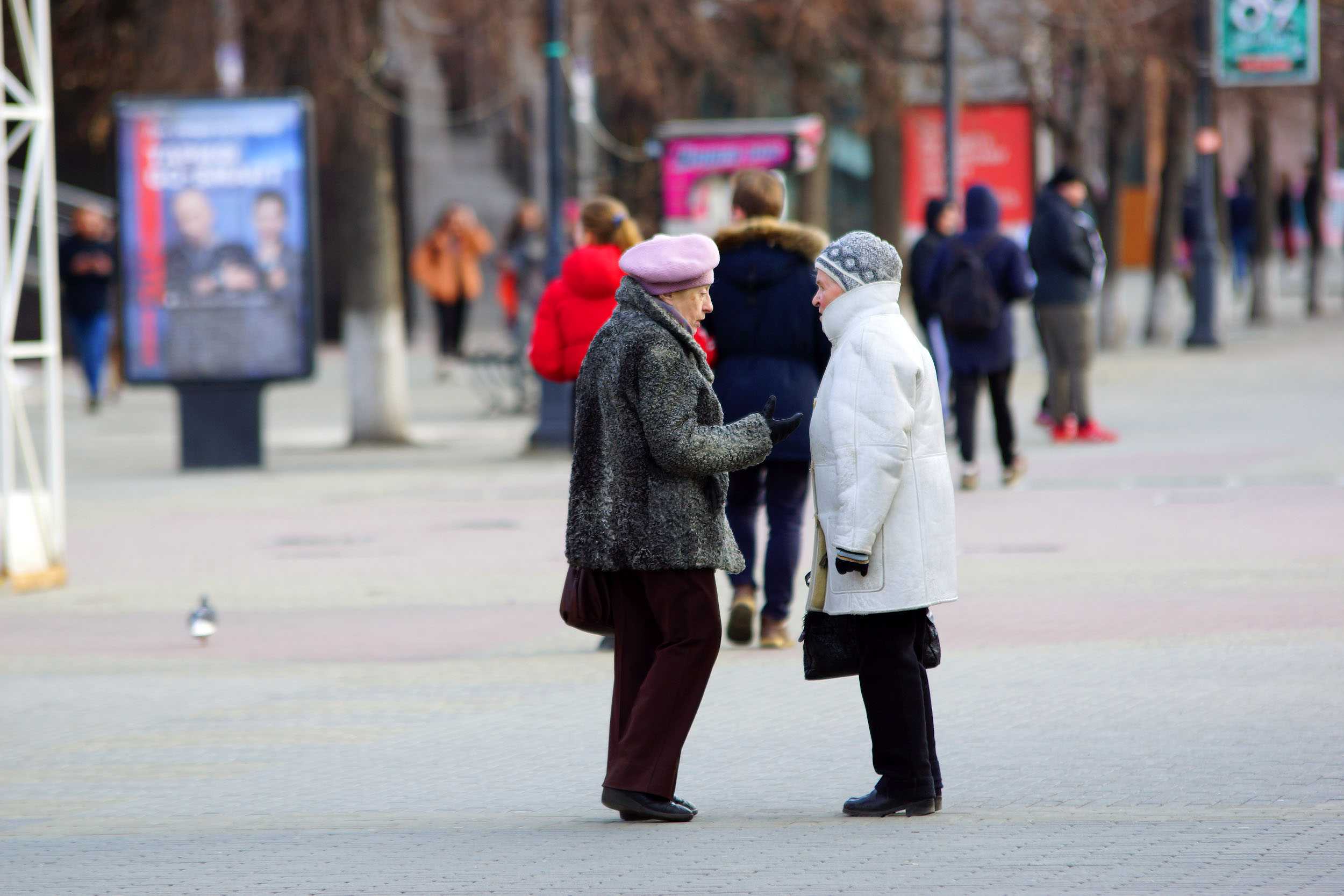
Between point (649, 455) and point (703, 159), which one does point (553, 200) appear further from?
point (649, 455)

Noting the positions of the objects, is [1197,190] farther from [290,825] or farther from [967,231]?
[290,825]

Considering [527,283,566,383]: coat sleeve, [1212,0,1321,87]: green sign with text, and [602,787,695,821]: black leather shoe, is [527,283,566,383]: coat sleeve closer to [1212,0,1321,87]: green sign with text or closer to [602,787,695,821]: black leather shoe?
[602,787,695,821]: black leather shoe

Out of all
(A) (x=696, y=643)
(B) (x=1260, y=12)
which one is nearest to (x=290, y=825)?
(A) (x=696, y=643)

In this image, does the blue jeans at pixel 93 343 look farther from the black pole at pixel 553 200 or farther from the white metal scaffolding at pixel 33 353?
the white metal scaffolding at pixel 33 353

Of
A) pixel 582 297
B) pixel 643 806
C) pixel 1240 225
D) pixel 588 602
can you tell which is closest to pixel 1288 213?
pixel 1240 225

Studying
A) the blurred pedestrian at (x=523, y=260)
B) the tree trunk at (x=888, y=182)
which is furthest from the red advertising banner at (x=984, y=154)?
the blurred pedestrian at (x=523, y=260)

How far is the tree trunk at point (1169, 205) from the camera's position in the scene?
24.7 metres

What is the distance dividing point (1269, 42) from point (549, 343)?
50.9 ft

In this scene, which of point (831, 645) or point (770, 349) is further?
point (770, 349)

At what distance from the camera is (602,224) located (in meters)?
8.67

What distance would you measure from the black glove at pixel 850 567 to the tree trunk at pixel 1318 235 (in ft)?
82.3

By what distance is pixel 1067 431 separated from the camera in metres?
15.2

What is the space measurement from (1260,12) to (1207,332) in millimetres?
3916

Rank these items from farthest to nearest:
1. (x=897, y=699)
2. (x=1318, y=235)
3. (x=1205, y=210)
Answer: (x=1318, y=235) < (x=1205, y=210) < (x=897, y=699)
